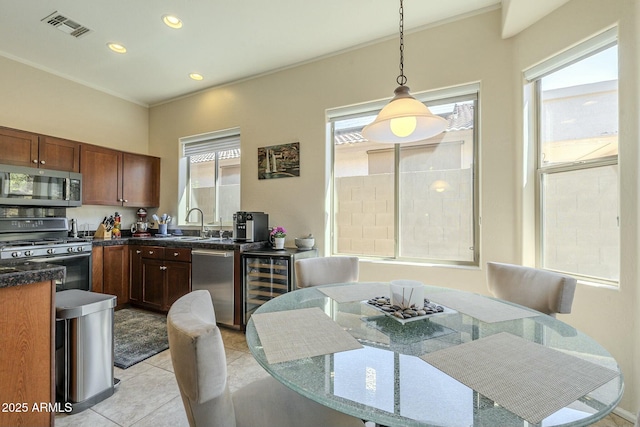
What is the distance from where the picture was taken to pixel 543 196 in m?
2.29

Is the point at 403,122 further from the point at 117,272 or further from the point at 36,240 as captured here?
the point at 36,240

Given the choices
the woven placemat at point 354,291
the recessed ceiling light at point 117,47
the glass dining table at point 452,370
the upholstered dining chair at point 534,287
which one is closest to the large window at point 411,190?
the upholstered dining chair at point 534,287

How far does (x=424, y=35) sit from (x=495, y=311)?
2.56 metres

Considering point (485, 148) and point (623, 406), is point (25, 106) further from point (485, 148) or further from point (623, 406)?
point (623, 406)

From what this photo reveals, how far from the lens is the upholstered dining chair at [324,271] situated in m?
1.93

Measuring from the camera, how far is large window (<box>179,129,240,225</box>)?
3912 millimetres

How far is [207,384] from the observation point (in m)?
0.74

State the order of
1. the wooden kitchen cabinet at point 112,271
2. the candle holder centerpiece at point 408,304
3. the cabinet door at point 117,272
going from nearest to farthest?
1. the candle holder centerpiece at point 408,304
2. the wooden kitchen cabinet at point 112,271
3. the cabinet door at point 117,272

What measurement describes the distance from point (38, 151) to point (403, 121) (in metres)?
3.77

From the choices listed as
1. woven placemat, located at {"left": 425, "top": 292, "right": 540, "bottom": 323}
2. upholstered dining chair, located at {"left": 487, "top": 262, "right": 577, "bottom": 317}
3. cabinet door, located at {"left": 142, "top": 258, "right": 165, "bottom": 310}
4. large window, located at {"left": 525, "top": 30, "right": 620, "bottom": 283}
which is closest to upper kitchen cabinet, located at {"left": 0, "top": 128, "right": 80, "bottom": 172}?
cabinet door, located at {"left": 142, "top": 258, "right": 165, "bottom": 310}

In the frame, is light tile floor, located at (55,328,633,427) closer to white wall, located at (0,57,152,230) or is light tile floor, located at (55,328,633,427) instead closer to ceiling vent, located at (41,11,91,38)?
white wall, located at (0,57,152,230)

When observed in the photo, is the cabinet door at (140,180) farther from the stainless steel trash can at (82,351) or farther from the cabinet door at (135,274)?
the stainless steel trash can at (82,351)

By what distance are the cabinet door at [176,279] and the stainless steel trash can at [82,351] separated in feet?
4.22

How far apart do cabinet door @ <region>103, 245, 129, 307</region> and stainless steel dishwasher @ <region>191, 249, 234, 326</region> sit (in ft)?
3.74
